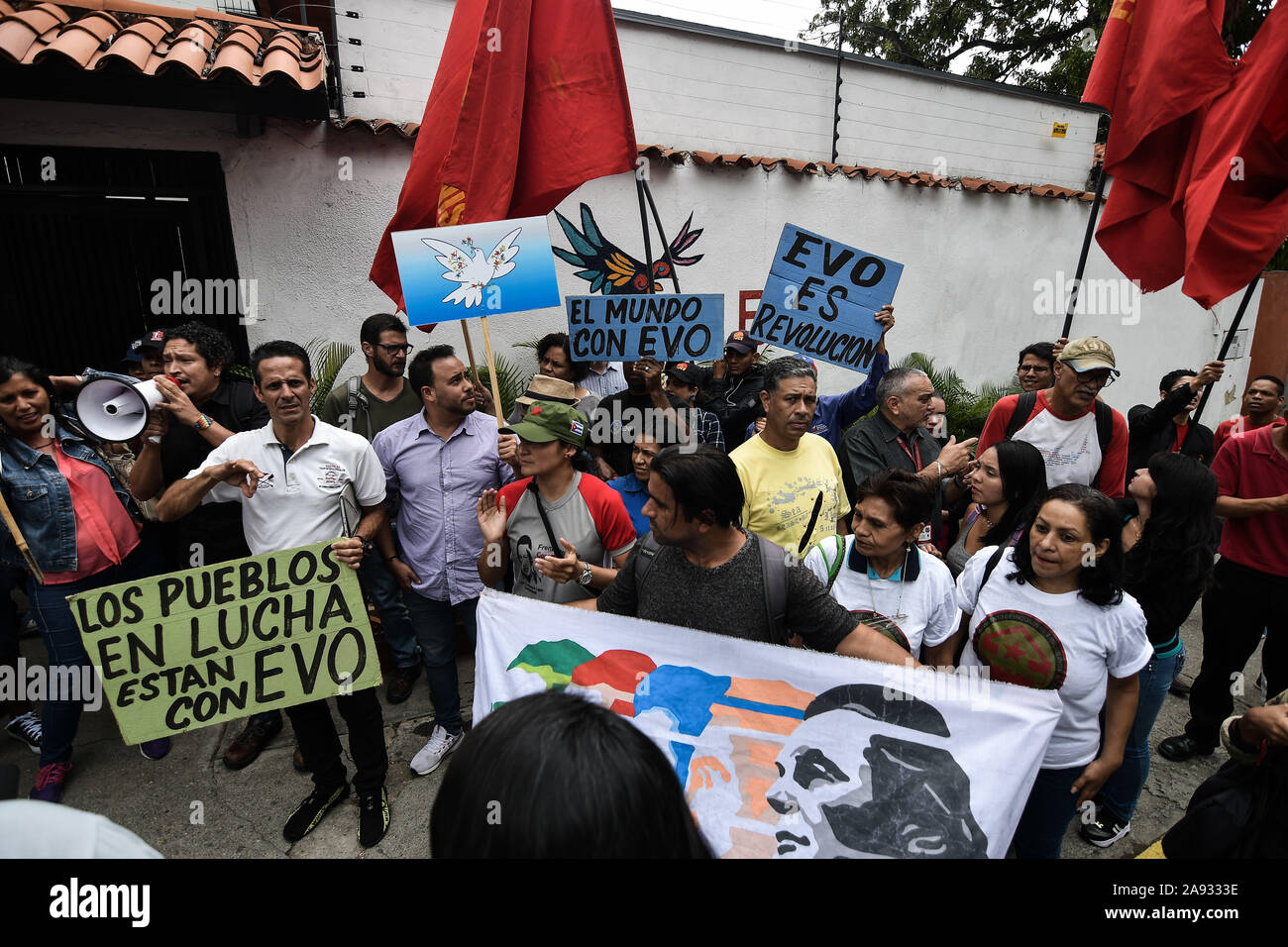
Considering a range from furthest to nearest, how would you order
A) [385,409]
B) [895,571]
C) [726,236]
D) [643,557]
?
[726,236], [385,409], [895,571], [643,557]

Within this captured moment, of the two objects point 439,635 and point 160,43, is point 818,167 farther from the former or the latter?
point 439,635

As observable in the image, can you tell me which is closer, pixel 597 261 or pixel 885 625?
pixel 885 625

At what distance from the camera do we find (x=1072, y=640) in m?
2.37

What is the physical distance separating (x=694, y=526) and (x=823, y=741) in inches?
31.3

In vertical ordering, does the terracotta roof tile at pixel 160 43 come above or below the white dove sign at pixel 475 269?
above

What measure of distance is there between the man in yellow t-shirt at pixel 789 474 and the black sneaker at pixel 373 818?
6.94 ft

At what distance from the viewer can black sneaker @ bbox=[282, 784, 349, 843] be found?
327 centimetres

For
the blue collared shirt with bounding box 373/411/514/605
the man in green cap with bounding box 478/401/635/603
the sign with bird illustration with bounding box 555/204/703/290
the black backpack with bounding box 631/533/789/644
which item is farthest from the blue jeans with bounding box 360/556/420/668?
the sign with bird illustration with bounding box 555/204/703/290

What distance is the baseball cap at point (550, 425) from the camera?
9.48 ft

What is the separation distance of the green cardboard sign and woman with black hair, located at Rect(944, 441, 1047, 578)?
8.84 feet

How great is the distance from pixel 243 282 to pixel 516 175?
9.82 feet

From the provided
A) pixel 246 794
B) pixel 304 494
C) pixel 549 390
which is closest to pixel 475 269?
pixel 549 390

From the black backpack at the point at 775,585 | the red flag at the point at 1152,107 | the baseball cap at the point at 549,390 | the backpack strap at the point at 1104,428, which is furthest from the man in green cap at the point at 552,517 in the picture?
the red flag at the point at 1152,107

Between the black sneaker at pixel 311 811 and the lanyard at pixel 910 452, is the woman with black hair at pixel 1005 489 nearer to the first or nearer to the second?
the lanyard at pixel 910 452
